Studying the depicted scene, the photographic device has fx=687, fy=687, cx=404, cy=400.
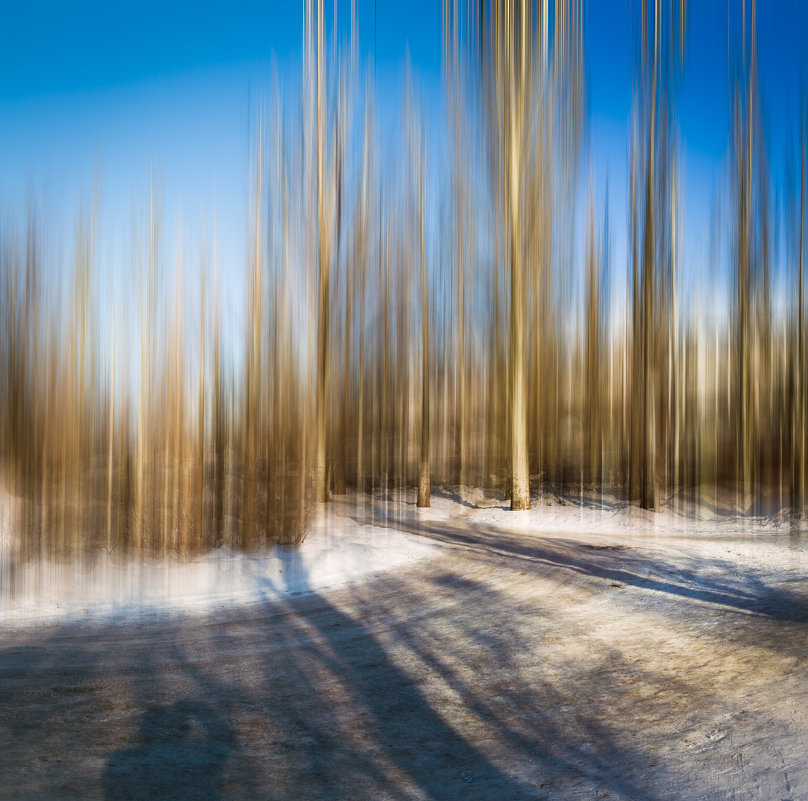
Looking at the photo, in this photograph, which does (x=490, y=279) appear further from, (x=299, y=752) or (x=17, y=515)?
(x=299, y=752)

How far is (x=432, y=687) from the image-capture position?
4500mm

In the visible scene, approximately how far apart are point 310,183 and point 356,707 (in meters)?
12.2

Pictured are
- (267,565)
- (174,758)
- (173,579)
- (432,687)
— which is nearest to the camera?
(174,758)

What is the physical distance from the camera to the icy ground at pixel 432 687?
3.26m

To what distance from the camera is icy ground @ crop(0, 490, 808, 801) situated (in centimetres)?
326

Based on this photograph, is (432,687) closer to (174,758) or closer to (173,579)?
(174,758)

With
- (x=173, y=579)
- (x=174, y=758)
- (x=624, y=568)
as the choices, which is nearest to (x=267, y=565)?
(x=173, y=579)

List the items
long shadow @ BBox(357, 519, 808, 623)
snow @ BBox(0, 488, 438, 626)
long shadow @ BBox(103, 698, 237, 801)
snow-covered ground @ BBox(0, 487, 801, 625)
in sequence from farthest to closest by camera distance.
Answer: snow-covered ground @ BBox(0, 487, 801, 625) → snow @ BBox(0, 488, 438, 626) → long shadow @ BBox(357, 519, 808, 623) → long shadow @ BBox(103, 698, 237, 801)

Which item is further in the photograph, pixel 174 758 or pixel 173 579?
pixel 173 579

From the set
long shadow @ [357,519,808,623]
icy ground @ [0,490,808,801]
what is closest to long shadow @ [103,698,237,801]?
icy ground @ [0,490,808,801]

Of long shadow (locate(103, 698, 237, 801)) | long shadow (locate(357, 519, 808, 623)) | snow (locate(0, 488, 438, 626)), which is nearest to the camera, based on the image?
long shadow (locate(103, 698, 237, 801))

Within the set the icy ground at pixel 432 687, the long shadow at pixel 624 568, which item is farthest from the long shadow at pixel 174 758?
the long shadow at pixel 624 568

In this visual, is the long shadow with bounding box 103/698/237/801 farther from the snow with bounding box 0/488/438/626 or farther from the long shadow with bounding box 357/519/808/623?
the long shadow with bounding box 357/519/808/623

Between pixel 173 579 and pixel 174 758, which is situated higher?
pixel 174 758
